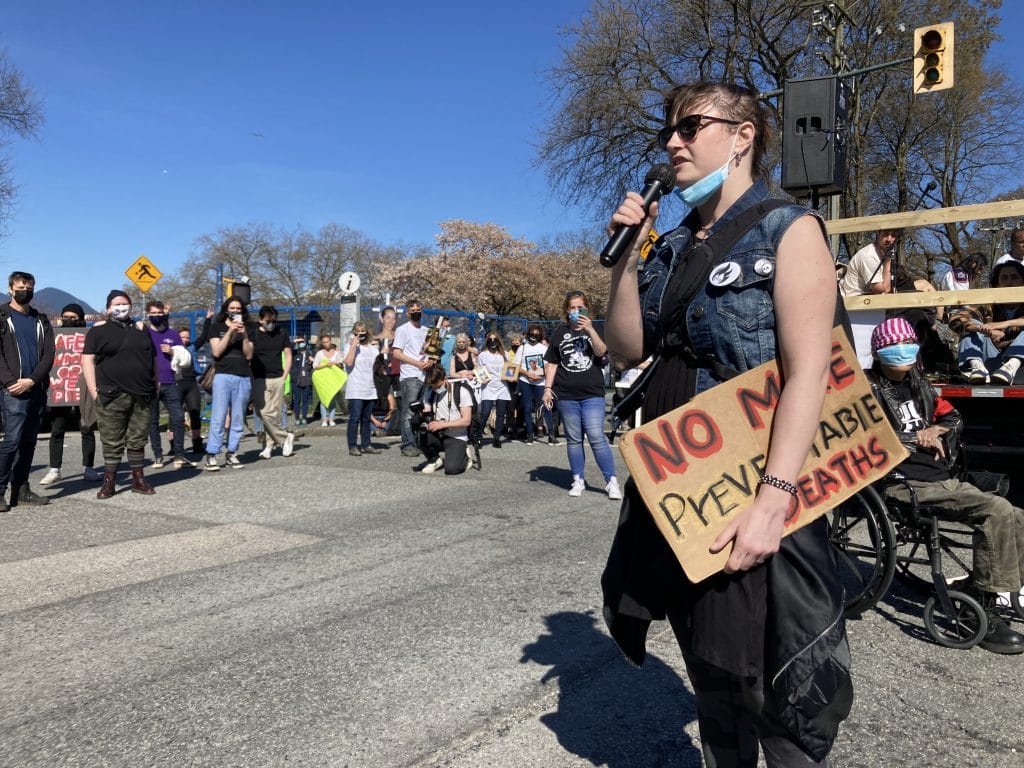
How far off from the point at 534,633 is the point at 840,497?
8.00ft

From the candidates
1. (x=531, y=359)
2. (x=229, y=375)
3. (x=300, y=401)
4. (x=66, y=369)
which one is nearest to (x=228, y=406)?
(x=229, y=375)

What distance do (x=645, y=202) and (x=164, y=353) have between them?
9.15 m

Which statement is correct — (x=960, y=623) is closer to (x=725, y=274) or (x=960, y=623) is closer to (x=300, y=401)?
(x=725, y=274)

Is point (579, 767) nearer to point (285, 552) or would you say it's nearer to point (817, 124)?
point (285, 552)

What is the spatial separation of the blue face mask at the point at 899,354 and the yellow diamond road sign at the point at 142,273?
14737 mm

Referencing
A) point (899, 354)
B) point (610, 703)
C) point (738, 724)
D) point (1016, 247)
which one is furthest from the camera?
point (1016, 247)

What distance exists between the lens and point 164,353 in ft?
32.2

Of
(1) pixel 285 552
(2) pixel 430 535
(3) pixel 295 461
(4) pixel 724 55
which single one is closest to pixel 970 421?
(2) pixel 430 535

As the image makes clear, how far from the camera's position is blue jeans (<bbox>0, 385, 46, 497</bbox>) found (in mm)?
6742

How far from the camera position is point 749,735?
1.82 m

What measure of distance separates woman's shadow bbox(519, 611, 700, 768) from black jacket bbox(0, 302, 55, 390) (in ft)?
18.0

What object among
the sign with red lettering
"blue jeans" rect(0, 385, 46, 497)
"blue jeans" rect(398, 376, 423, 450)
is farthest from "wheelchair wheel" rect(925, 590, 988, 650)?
the sign with red lettering

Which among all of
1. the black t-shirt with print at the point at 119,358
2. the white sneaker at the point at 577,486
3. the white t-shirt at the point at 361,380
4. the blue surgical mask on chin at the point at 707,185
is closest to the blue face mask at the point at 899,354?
the blue surgical mask on chin at the point at 707,185

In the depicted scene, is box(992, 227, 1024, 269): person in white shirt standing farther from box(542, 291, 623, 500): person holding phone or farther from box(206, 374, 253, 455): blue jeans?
box(206, 374, 253, 455): blue jeans
